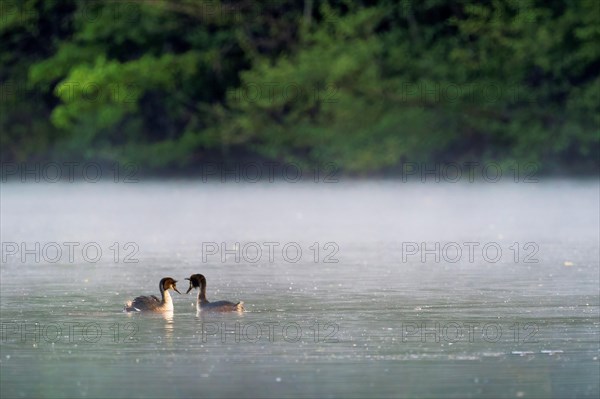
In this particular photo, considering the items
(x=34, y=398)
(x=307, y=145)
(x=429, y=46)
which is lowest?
(x=34, y=398)

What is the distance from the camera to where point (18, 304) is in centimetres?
1228

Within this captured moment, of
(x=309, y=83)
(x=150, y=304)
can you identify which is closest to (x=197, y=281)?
(x=150, y=304)

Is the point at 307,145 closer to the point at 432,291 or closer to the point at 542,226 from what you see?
the point at 542,226

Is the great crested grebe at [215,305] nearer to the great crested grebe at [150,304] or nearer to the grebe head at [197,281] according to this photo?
the grebe head at [197,281]

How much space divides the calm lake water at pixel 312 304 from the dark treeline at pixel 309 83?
10.2 m

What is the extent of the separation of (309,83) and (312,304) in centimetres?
2348

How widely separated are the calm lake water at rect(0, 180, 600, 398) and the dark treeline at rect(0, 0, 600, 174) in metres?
10.2

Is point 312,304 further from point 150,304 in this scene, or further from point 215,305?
point 150,304

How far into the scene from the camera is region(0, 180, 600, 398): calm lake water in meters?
8.77

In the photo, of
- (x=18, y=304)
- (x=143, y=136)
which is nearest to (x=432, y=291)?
(x=18, y=304)

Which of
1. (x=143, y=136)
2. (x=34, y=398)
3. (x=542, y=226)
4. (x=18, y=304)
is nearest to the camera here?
(x=34, y=398)

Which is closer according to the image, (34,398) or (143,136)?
(34,398)

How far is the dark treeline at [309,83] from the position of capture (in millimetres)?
34625

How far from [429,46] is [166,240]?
1884cm
